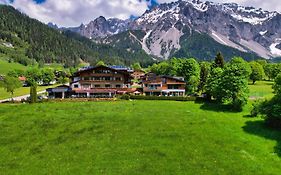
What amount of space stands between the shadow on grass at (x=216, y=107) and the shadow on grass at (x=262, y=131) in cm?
1071

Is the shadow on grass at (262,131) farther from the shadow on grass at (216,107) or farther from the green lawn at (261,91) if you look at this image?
the green lawn at (261,91)

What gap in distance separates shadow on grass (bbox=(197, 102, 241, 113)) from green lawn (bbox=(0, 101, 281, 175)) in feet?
7.78

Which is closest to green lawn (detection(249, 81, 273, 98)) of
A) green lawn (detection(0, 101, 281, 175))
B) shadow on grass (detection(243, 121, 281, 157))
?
green lawn (detection(0, 101, 281, 175))

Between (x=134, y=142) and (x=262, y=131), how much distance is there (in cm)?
2571

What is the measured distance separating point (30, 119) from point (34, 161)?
20597 mm

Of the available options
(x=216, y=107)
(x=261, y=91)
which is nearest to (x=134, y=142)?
(x=216, y=107)

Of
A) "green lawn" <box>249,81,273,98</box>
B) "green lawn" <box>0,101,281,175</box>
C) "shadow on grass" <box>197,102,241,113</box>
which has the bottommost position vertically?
"green lawn" <box>0,101,281,175</box>

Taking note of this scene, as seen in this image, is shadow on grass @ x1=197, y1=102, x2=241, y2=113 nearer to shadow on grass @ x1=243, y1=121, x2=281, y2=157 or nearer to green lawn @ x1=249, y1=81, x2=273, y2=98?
shadow on grass @ x1=243, y1=121, x2=281, y2=157

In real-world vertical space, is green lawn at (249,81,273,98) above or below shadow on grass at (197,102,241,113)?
above

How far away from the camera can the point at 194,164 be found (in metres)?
42.0

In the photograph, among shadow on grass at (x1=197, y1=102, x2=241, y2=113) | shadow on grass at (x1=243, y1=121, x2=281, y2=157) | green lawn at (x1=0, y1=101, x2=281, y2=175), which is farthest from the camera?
shadow on grass at (x1=197, y1=102, x2=241, y2=113)

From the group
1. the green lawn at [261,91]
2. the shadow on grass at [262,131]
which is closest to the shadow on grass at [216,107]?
the shadow on grass at [262,131]

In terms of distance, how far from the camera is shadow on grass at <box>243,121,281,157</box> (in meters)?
53.2

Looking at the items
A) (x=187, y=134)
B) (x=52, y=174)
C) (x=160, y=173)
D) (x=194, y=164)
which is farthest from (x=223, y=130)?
(x=52, y=174)
